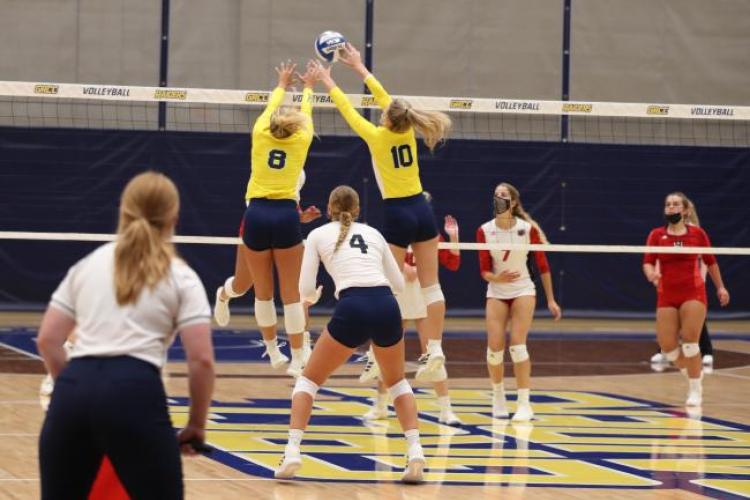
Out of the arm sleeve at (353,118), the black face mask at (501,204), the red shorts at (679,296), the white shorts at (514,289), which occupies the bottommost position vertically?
the white shorts at (514,289)

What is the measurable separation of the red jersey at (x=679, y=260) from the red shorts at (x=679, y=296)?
1.5 inches

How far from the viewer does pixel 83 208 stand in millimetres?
20750

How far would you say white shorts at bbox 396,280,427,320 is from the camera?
1166 centimetres

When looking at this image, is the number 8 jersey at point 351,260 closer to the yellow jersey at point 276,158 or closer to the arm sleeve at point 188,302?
the yellow jersey at point 276,158

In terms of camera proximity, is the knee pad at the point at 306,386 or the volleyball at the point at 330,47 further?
the volleyball at the point at 330,47

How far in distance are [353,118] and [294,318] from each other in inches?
73.4

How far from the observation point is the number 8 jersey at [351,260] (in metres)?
8.70

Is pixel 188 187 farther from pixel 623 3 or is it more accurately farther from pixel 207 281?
pixel 623 3

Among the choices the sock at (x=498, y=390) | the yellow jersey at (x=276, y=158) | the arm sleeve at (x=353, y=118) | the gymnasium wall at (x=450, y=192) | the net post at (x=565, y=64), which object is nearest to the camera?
the arm sleeve at (x=353, y=118)

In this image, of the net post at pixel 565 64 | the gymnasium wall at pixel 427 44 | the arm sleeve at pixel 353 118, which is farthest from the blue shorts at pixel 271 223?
the net post at pixel 565 64

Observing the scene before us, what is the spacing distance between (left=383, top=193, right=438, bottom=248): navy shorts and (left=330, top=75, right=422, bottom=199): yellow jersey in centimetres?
6

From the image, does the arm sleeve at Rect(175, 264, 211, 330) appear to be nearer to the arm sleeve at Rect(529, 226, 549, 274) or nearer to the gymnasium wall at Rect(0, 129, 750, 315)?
the arm sleeve at Rect(529, 226, 549, 274)

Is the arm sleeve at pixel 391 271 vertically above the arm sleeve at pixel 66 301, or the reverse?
Result: the arm sleeve at pixel 391 271

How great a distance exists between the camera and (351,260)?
28.6 feet
